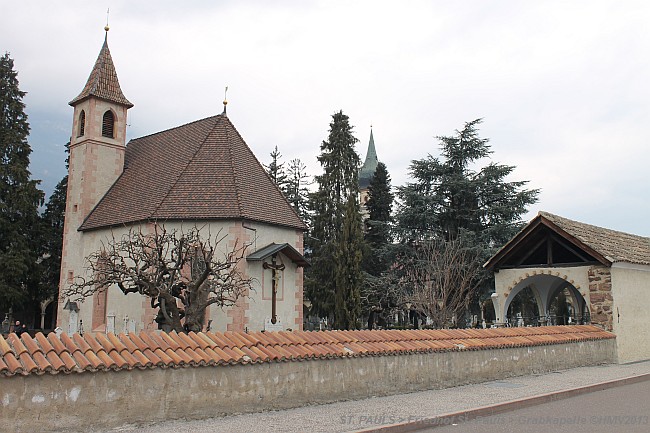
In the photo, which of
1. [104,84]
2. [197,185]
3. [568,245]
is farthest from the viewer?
[104,84]

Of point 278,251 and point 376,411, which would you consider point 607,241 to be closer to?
point 278,251

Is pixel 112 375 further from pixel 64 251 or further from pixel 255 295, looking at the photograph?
pixel 64 251

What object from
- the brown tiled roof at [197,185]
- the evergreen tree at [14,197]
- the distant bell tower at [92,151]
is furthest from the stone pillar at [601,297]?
the evergreen tree at [14,197]

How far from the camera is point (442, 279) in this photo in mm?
31781

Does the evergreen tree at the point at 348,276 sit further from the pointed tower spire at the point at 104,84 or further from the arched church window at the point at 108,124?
the pointed tower spire at the point at 104,84

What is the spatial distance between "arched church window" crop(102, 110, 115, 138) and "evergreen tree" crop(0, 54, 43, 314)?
6.99 meters

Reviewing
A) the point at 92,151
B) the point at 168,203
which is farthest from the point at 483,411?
the point at 92,151

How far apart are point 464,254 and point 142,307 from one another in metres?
16.7

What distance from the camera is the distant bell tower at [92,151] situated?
2767cm

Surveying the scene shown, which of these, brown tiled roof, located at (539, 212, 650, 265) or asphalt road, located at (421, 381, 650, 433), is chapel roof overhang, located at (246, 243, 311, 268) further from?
asphalt road, located at (421, 381, 650, 433)

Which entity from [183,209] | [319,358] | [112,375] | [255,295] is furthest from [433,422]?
[183,209]

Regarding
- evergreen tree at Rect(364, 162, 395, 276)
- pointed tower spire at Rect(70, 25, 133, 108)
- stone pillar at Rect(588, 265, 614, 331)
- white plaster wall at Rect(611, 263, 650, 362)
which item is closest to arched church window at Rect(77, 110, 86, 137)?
pointed tower spire at Rect(70, 25, 133, 108)

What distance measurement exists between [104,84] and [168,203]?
9375 mm

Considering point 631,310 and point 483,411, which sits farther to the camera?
point 631,310
